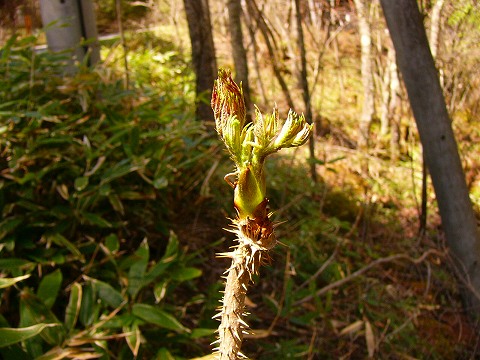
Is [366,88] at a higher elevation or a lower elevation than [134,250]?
lower

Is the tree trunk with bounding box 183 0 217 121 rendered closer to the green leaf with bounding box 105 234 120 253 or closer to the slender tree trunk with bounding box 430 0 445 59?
the green leaf with bounding box 105 234 120 253

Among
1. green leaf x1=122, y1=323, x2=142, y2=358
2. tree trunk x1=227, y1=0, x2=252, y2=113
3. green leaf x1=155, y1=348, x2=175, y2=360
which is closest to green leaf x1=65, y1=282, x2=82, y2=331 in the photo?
green leaf x1=122, y1=323, x2=142, y2=358

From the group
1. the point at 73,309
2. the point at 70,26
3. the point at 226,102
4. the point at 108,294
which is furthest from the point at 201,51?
the point at 226,102

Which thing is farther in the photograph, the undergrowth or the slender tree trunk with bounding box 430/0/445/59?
the slender tree trunk with bounding box 430/0/445/59

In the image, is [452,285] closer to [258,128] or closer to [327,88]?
[258,128]

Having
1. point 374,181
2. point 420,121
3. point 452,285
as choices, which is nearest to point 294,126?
point 420,121

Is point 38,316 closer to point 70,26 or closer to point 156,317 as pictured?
point 156,317

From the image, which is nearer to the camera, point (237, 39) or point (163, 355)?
point (163, 355)
